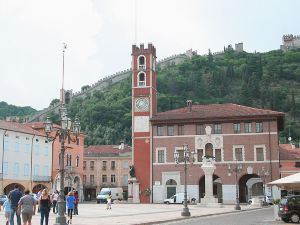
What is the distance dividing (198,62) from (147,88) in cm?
9618

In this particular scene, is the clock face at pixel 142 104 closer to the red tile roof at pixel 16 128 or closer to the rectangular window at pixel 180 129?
the rectangular window at pixel 180 129

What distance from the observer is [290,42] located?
191 m

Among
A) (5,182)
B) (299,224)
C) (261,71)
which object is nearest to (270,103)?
(261,71)

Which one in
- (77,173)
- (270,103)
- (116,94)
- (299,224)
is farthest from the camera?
(270,103)

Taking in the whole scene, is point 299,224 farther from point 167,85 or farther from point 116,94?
point 167,85

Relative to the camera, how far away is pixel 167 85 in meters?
141

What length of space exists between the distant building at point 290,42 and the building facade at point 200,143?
130 metres

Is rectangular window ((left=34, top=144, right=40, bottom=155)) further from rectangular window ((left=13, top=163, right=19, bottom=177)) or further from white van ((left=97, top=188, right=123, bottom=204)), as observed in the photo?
white van ((left=97, top=188, right=123, bottom=204))

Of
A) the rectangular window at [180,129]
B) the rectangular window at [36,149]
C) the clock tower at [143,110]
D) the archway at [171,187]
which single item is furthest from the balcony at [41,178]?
the rectangular window at [180,129]

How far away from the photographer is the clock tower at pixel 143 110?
63.5 metres

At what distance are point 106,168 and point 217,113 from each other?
1327 inches

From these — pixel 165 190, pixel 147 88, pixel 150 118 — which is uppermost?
pixel 147 88

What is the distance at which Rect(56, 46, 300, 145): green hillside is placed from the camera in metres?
121

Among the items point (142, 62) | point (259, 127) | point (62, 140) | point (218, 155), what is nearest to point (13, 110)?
point (142, 62)
